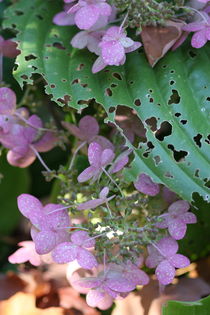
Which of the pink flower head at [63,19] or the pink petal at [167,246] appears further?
the pink flower head at [63,19]

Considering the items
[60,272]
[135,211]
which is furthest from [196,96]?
[60,272]

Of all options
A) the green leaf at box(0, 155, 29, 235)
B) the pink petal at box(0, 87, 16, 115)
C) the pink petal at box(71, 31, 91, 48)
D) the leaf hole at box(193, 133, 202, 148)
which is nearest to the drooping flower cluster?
the pink petal at box(0, 87, 16, 115)

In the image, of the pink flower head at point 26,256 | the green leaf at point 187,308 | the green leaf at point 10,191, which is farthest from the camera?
the green leaf at point 10,191

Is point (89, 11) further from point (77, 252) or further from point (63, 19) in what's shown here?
point (77, 252)

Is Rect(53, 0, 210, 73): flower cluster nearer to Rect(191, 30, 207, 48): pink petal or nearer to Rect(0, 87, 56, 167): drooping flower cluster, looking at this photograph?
Rect(191, 30, 207, 48): pink petal

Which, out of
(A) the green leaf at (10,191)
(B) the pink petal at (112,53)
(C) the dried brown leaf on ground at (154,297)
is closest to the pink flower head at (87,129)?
(B) the pink petal at (112,53)

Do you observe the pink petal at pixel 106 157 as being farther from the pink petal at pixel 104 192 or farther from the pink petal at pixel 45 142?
the pink petal at pixel 45 142
